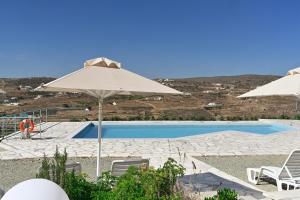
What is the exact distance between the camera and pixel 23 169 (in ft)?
28.9

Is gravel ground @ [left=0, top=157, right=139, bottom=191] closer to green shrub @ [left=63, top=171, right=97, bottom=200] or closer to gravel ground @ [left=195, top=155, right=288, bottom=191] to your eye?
gravel ground @ [left=195, top=155, right=288, bottom=191]

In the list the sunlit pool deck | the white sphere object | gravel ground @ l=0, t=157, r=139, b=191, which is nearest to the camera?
the white sphere object

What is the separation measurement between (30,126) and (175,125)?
7.88 metres

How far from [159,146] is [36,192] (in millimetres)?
9344

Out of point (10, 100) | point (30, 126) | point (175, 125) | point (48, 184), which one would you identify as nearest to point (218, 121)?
point (175, 125)

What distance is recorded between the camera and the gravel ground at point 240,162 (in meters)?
8.77

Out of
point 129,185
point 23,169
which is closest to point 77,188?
point 129,185

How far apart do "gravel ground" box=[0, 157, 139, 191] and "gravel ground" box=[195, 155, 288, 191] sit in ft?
8.57

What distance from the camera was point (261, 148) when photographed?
12.1 m

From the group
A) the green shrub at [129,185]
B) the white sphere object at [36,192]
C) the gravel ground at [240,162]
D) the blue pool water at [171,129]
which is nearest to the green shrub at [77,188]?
the green shrub at [129,185]

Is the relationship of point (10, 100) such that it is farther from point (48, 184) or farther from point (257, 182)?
point (48, 184)

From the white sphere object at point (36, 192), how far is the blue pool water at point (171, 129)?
585 inches

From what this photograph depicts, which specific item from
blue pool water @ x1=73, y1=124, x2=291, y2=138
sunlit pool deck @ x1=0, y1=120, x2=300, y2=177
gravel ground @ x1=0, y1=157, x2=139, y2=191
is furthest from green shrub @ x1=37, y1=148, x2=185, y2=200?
blue pool water @ x1=73, y1=124, x2=291, y2=138

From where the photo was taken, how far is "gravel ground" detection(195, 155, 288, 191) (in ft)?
28.8
